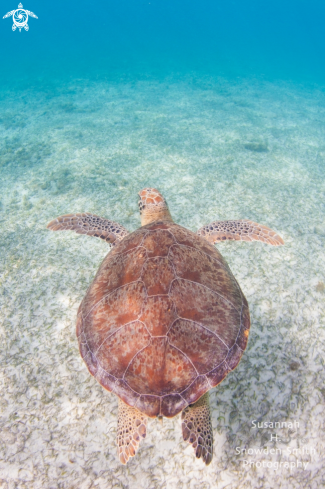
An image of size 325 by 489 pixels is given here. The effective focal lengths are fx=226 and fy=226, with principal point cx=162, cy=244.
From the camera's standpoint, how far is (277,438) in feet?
7.42

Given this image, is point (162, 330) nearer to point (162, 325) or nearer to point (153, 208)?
point (162, 325)

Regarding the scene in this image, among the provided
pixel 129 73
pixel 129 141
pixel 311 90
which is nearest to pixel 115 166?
pixel 129 141

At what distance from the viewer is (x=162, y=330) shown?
1683 millimetres

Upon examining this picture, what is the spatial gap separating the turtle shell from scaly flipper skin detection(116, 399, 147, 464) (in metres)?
0.46

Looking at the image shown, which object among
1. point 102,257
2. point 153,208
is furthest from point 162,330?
point 102,257

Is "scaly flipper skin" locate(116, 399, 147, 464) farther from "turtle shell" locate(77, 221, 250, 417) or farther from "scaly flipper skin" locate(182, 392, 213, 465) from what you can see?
"turtle shell" locate(77, 221, 250, 417)

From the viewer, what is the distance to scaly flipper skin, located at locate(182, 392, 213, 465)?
1.83 metres

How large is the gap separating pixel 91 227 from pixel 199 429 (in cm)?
284

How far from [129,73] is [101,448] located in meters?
24.7

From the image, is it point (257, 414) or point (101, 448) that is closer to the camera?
point (101, 448)

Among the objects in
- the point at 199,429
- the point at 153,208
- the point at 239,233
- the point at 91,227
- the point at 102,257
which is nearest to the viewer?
the point at 199,429

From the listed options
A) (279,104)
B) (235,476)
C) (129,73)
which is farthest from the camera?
(129,73)

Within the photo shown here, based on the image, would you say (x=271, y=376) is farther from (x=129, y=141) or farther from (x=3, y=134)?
(x=3, y=134)

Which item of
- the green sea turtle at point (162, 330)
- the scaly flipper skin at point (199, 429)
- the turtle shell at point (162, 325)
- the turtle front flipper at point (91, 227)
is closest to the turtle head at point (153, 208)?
the turtle front flipper at point (91, 227)
